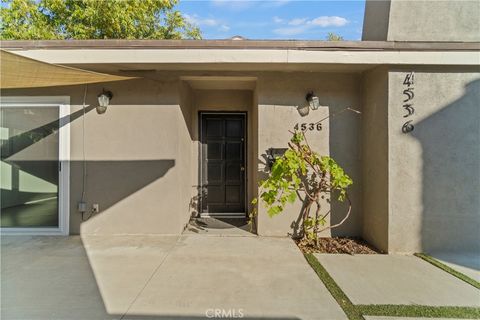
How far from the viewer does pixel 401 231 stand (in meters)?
4.29

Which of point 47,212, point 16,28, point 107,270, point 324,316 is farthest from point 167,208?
point 16,28

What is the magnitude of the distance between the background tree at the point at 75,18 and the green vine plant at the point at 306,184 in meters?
10.6

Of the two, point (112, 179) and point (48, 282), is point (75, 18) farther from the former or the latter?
point (48, 282)

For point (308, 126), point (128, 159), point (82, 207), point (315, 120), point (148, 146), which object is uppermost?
point (315, 120)

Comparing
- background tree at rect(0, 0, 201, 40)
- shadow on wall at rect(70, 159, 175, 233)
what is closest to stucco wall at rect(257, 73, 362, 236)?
shadow on wall at rect(70, 159, 175, 233)

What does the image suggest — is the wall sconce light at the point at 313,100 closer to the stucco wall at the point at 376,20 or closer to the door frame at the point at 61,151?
the stucco wall at the point at 376,20

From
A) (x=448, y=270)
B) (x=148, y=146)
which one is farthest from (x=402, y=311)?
(x=148, y=146)

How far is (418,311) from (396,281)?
2.19ft

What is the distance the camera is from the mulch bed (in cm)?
438

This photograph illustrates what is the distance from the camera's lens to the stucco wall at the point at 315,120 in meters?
5.04

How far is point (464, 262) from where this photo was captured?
396 cm

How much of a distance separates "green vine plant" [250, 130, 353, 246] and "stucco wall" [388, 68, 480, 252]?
86 cm

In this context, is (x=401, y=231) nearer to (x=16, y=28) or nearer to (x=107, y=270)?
(x=107, y=270)

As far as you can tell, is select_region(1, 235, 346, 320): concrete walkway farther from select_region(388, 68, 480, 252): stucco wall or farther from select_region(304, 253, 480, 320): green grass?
select_region(388, 68, 480, 252): stucco wall
